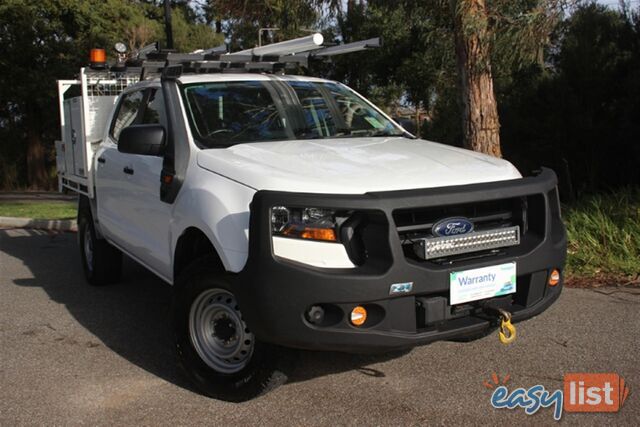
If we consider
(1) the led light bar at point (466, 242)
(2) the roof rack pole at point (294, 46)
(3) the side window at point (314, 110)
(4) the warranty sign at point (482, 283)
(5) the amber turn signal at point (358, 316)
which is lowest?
(5) the amber turn signal at point (358, 316)

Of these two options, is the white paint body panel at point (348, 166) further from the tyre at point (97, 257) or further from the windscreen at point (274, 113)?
the tyre at point (97, 257)

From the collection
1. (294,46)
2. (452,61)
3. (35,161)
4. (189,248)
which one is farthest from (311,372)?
(35,161)

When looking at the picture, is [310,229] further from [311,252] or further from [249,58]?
[249,58]

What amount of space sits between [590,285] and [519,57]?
2.71 metres

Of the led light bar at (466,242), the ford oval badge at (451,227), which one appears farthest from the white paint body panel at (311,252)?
the ford oval badge at (451,227)

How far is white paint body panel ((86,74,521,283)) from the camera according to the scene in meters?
3.46

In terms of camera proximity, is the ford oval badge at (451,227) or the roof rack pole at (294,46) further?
the roof rack pole at (294,46)

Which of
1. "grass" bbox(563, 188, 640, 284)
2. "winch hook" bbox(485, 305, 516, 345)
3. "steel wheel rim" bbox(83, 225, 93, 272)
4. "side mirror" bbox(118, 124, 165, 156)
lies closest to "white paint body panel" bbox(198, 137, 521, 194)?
"side mirror" bbox(118, 124, 165, 156)

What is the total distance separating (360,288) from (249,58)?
348 cm

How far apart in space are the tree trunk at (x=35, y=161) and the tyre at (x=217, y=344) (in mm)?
21571

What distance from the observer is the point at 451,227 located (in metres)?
3.51

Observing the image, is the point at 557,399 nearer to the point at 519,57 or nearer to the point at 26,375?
the point at 26,375

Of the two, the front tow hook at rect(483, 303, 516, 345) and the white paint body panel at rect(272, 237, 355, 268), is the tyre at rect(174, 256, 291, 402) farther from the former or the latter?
the front tow hook at rect(483, 303, 516, 345)

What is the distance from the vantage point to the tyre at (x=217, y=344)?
12.1 feet
